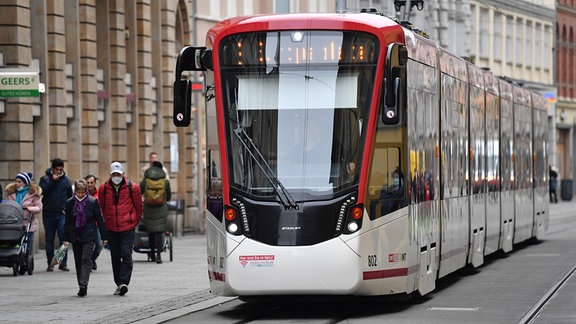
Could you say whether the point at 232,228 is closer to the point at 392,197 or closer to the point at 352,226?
the point at 352,226

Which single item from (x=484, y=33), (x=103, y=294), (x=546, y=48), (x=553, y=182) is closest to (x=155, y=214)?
(x=103, y=294)

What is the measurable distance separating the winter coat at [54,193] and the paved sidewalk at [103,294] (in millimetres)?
1020

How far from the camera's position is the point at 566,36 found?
9450 centimetres

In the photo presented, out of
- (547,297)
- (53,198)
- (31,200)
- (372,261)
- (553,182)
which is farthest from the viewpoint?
(553,182)

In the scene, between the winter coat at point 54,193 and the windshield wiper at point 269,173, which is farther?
the winter coat at point 54,193

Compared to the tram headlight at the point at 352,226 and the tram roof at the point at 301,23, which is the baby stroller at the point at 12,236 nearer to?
the tram roof at the point at 301,23

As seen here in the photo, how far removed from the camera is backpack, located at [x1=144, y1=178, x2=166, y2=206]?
3048 centimetres

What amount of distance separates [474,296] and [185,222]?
2424cm

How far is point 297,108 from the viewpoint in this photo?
18.6 meters

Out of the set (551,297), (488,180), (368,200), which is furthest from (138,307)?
(488,180)

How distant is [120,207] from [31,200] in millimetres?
6420

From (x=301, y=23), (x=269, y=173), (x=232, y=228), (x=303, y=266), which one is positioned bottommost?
(x=303, y=266)

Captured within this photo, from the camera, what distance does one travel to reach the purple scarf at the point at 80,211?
73.8 ft

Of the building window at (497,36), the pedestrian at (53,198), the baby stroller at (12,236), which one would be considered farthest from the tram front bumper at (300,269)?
the building window at (497,36)
